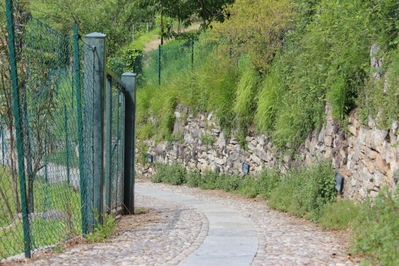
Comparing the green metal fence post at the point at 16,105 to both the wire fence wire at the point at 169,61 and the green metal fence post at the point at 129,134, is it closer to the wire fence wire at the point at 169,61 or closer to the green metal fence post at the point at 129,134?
the green metal fence post at the point at 129,134

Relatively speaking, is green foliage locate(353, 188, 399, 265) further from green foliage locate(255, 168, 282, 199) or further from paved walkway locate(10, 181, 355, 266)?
green foliage locate(255, 168, 282, 199)

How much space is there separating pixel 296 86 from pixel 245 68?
3.39 metres

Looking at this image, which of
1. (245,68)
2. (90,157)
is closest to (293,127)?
(245,68)

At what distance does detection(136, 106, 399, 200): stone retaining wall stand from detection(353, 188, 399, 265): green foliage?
612 mm

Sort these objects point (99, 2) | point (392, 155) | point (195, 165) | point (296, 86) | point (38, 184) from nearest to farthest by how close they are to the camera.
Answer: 1. point (392, 155)
2. point (38, 184)
3. point (296, 86)
4. point (195, 165)
5. point (99, 2)

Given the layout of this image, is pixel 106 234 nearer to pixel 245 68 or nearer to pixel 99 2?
pixel 245 68

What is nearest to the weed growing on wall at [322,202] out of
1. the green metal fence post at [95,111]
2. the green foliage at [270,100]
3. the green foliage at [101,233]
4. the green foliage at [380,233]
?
the green foliage at [380,233]

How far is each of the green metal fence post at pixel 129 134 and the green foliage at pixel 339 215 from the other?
3097 mm

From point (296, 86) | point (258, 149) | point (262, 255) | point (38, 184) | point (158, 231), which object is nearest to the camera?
point (262, 255)

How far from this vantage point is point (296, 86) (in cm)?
1071

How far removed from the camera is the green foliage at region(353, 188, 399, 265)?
4954mm

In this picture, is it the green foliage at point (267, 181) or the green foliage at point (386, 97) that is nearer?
the green foliage at point (386, 97)

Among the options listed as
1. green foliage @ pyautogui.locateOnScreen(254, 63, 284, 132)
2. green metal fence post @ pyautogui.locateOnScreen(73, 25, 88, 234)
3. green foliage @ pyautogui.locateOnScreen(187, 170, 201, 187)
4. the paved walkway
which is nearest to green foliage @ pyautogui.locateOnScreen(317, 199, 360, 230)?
the paved walkway

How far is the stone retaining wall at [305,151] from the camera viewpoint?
7.15 meters
